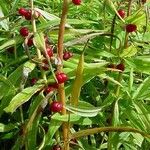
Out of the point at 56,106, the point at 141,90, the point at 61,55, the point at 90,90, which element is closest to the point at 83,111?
the point at 56,106

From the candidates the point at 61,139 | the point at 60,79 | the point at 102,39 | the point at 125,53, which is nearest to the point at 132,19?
the point at 125,53

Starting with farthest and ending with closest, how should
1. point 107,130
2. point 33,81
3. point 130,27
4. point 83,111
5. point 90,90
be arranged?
point 90,90
point 33,81
point 130,27
point 83,111
point 107,130

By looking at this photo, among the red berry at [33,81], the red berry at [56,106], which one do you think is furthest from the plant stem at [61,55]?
the red berry at [33,81]

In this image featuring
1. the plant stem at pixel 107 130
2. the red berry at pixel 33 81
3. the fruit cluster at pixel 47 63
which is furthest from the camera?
the red berry at pixel 33 81

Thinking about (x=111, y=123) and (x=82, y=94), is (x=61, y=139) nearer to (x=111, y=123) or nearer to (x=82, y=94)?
(x=111, y=123)

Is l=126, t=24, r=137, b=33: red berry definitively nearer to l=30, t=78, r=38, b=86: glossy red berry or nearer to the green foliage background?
the green foliage background

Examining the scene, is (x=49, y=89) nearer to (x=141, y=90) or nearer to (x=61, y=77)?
(x=61, y=77)

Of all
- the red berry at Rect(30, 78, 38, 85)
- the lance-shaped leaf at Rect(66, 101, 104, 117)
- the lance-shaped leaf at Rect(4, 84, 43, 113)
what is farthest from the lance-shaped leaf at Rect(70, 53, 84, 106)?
the red berry at Rect(30, 78, 38, 85)

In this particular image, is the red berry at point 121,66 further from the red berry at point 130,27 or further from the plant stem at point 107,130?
the plant stem at point 107,130
